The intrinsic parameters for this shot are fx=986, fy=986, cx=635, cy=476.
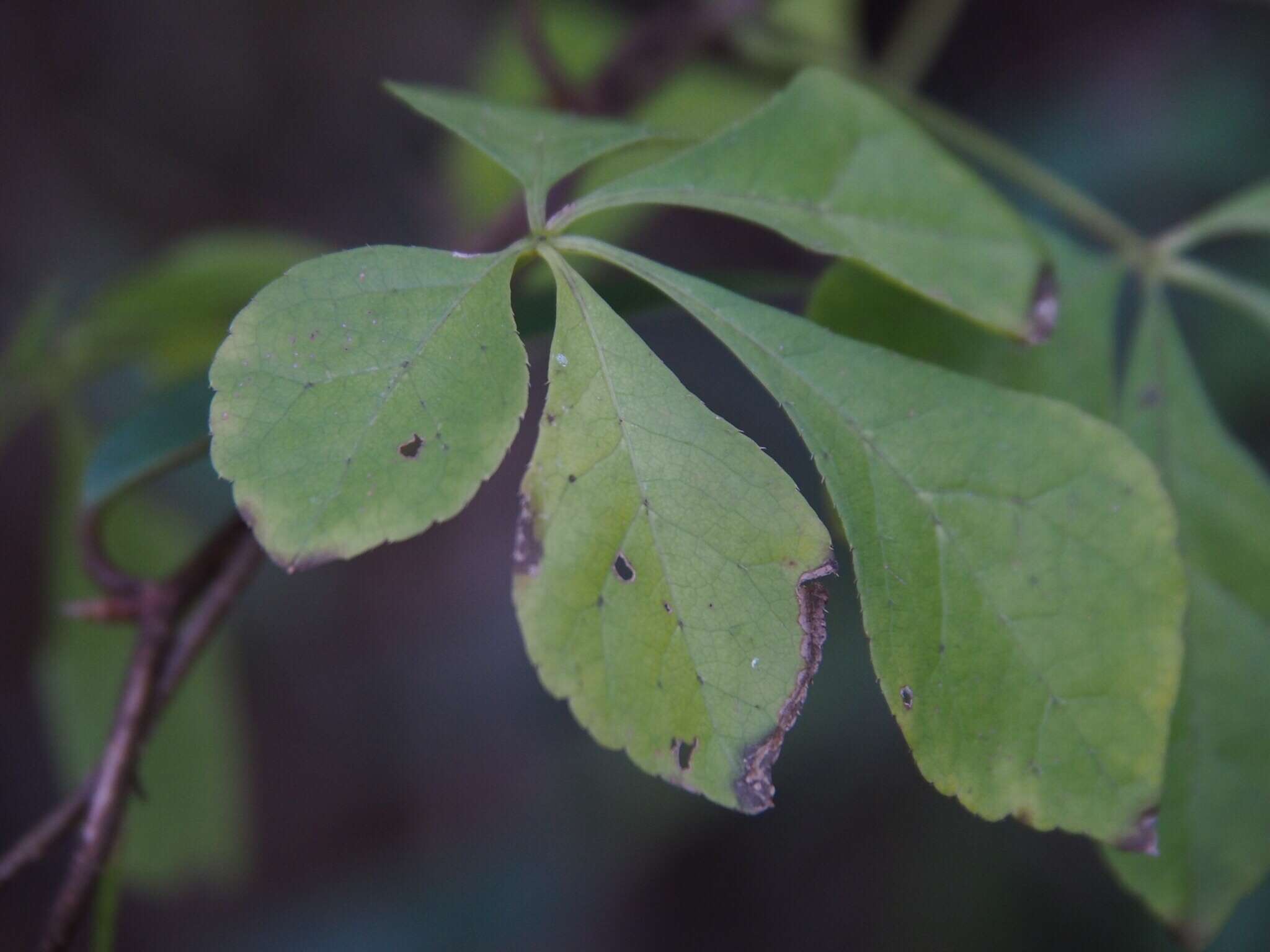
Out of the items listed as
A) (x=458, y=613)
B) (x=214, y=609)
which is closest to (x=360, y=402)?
(x=214, y=609)

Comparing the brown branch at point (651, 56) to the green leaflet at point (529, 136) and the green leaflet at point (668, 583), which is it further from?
the green leaflet at point (668, 583)

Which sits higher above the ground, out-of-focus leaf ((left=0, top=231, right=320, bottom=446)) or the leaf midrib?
the leaf midrib

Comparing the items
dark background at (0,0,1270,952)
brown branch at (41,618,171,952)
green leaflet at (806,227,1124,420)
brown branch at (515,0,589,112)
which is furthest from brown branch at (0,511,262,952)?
dark background at (0,0,1270,952)

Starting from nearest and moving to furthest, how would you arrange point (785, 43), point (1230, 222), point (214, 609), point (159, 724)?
point (214, 609)
point (1230, 222)
point (159, 724)
point (785, 43)

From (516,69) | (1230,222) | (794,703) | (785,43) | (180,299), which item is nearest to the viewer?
(794,703)

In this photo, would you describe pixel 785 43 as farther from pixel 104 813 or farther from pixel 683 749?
pixel 104 813

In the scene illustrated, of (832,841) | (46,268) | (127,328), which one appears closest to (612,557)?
(127,328)

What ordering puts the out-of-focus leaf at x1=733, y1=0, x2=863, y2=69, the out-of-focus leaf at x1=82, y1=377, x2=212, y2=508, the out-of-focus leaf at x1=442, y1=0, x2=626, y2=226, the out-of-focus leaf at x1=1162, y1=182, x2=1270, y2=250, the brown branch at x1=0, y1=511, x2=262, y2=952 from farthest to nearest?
the out-of-focus leaf at x1=442, y1=0, x2=626, y2=226 < the out-of-focus leaf at x1=733, y1=0, x2=863, y2=69 < the out-of-focus leaf at x1=1162, y1=182, x2=1270, y2=250 < the out-of-focus leaf at x1=82, y1=377, x2=212, y2=508 < the brown branch at x1=0, y1=511, x2=262, y2=952

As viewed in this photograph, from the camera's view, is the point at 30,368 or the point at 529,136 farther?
the point at 30,368

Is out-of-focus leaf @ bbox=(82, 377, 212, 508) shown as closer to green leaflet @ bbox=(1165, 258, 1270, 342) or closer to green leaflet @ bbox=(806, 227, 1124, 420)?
green leaflet @ bbox=(806, 227, 1124, 420)
